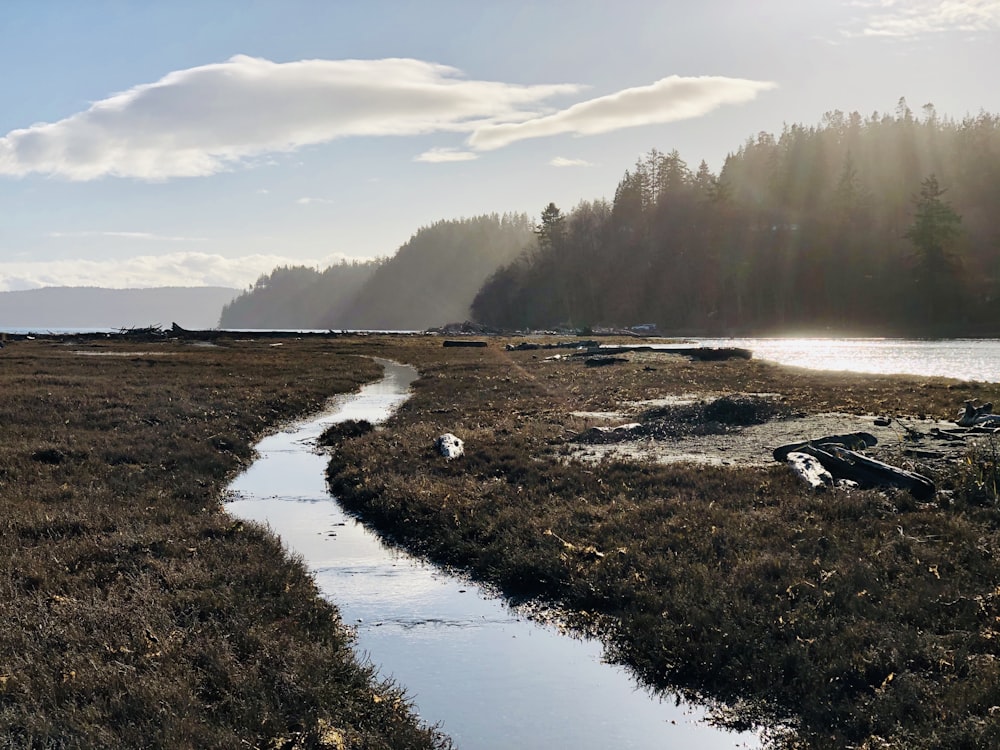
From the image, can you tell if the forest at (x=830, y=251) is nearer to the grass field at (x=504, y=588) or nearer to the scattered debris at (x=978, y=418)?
the scattered debris at (x=978, y=418)

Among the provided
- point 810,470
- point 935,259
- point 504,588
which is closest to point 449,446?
point 504,588

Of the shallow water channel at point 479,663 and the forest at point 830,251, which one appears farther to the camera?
the forest at point 830,251

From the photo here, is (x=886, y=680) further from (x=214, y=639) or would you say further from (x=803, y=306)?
(x=803, y=306)

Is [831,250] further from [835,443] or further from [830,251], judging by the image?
[835,443]

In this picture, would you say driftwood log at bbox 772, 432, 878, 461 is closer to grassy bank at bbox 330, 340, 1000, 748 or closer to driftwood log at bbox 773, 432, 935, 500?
driftwood log at bbox 773, 432, 935, 500

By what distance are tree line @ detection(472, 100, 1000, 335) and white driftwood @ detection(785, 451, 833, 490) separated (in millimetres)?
129423

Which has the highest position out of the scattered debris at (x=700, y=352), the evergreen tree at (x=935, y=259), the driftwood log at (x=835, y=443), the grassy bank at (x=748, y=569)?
the evergreen tree at (x=935, y=259)


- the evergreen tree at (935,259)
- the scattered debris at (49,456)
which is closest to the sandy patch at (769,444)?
the scattered debris at (49,456)

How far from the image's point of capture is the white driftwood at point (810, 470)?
16478 mm

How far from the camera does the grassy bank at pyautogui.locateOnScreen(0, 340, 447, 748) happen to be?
7.21 m

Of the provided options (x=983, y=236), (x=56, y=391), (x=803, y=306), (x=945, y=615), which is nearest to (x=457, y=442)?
(x=945, y=615)

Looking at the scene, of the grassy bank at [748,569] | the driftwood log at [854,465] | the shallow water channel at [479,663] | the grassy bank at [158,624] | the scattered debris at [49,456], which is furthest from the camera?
the scattered debris at [49,456]

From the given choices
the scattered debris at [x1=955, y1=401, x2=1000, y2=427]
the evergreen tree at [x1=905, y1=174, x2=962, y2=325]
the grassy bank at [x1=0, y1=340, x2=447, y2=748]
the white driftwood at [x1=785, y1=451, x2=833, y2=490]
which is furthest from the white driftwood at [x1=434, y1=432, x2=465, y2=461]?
the evergreen tree at [x1=905, y1=174, x2=962, y2=325]

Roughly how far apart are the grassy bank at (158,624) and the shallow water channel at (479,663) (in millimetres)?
570
